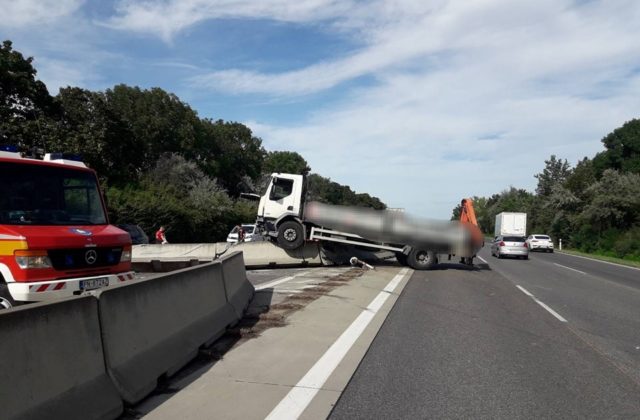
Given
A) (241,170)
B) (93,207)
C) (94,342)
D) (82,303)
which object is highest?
(241,170)

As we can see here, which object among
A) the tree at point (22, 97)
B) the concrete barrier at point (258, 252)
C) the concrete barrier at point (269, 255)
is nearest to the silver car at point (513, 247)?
the concrete barrier at point (258, 252)

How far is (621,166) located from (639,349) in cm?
8418

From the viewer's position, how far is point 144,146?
5125 cm

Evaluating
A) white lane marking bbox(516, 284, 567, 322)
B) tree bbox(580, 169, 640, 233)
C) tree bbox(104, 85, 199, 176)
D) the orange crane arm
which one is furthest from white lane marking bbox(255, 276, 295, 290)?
tree bbox(580, 169, 640, 233)

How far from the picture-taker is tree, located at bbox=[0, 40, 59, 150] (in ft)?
101

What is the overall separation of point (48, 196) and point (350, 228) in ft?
42.7

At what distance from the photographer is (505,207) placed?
116m

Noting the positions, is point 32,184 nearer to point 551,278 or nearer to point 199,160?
point 551,278

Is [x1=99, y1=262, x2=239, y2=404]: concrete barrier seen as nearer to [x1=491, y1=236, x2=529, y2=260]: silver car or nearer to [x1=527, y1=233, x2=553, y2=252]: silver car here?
[x1=491, y1=236, x2=529, y2=260]: silver car

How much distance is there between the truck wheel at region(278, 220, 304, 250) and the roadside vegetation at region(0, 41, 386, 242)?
2355mm

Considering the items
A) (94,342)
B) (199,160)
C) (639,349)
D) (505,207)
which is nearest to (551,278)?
(639,349)

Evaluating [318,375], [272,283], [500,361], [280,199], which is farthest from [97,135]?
[500,361]

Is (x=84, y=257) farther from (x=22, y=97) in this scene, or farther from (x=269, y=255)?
(x=22, y=97)

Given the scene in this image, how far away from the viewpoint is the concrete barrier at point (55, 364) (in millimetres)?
3771
